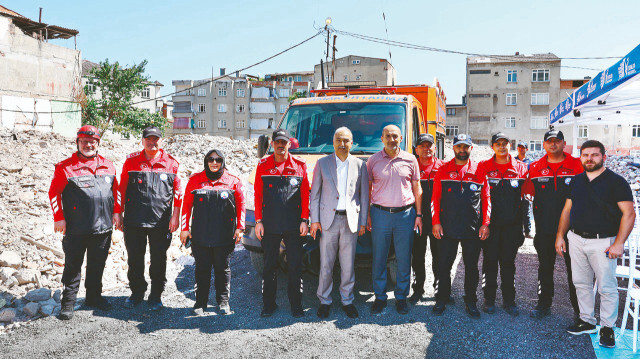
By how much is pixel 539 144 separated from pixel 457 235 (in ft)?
159

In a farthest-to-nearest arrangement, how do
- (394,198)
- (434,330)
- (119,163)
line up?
(119,163), (394,198), (434,330)

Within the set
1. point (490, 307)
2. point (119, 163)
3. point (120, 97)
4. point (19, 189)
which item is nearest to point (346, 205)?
point (490, 307)

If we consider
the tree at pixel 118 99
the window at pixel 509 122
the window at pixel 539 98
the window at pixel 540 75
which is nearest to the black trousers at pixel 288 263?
the tree at pixel 118 99

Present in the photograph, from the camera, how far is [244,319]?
4.64 metres

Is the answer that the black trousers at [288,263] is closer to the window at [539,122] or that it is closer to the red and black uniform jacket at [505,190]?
the red and black uniform jacket at [505,190]

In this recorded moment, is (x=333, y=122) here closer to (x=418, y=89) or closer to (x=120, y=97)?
(x=418, y=89)

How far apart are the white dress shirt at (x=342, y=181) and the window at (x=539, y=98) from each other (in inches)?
1954

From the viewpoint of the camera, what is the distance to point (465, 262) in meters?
4.73

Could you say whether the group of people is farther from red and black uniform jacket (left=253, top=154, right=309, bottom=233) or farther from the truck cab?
the truck cab

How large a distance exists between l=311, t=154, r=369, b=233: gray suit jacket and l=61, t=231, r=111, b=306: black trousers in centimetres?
246

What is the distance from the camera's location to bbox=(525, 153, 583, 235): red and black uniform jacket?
4.61 m

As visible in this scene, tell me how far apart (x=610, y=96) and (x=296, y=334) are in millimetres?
7099

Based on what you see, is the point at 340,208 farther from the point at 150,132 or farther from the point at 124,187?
the point at 124,187

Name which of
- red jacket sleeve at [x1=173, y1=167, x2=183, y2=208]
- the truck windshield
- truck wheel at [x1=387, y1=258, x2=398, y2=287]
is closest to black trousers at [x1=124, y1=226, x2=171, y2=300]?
red jacket sleeve at [x1=173, y1=167, x2=183, y2=208]
